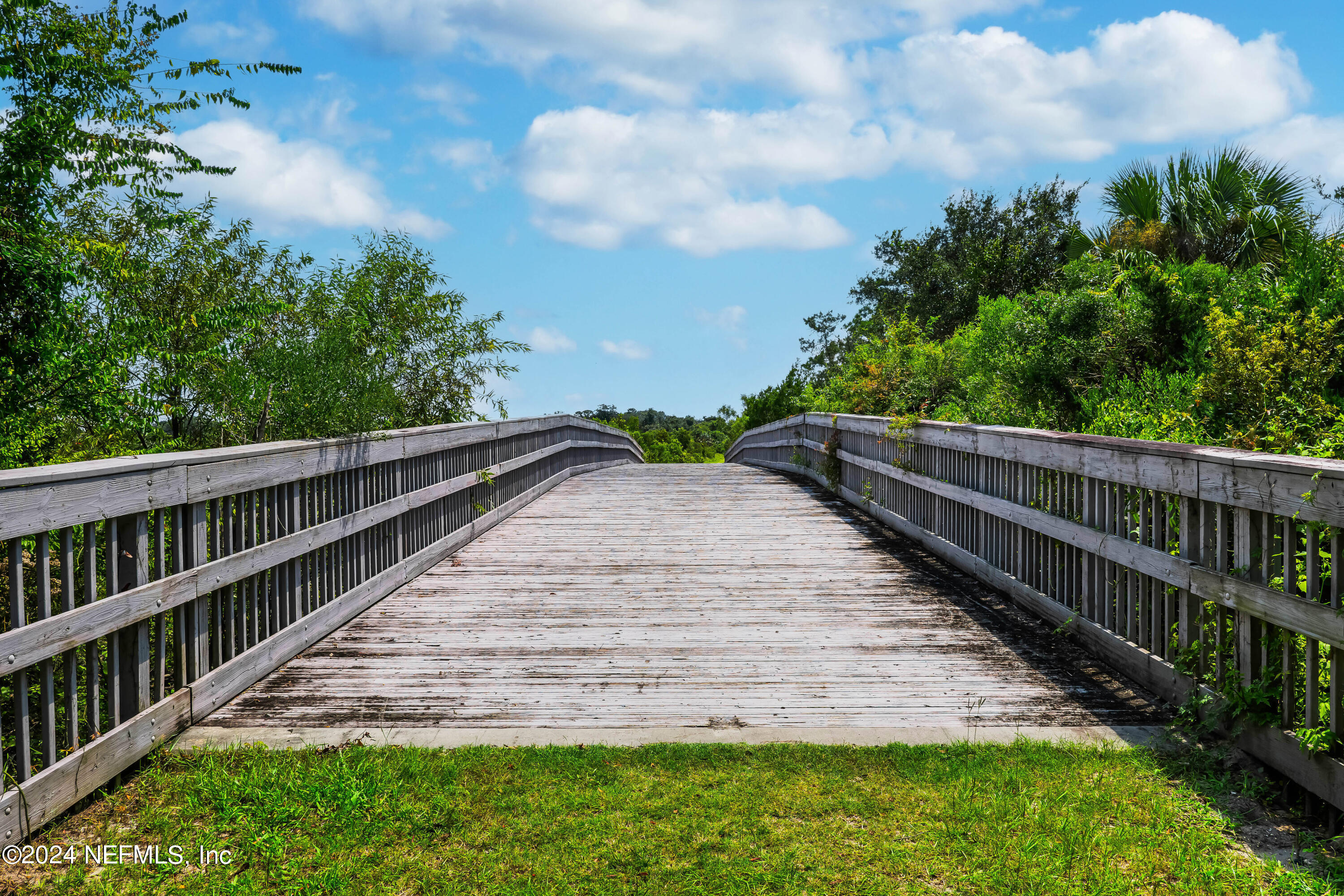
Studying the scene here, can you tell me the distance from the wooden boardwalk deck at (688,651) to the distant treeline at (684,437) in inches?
1216

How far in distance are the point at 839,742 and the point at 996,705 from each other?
939mm

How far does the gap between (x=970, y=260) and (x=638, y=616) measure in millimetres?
24004

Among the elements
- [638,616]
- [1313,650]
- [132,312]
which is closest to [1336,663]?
[1313,650]

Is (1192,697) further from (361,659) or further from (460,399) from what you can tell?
(460,399)

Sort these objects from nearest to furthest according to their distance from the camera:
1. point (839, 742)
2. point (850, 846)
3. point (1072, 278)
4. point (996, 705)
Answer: point (850, 846) < point (839, 742) < point (996, 705) < point (1072, 278)

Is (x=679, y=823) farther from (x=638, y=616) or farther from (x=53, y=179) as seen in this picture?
(x=53, y=179)

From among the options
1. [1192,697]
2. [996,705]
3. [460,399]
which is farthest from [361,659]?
[460,399]

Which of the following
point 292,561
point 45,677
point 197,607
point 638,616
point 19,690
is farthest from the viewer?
point 638,616

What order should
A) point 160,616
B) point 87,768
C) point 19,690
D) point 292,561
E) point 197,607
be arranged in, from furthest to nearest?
1. point 292,561
2. point 197,607
3. point 160,616
4. point 87,768
5. point 19,690

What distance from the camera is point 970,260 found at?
26.5 meters

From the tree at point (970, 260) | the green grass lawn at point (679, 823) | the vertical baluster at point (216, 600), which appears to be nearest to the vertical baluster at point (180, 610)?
Result: the vertical baluster at point (216, 600)

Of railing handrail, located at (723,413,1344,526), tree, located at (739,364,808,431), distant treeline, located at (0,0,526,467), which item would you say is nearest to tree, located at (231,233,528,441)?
distant treeline, located at (0,0,526,467)

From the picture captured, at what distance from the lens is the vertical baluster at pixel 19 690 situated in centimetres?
274

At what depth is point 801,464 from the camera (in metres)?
14.9
